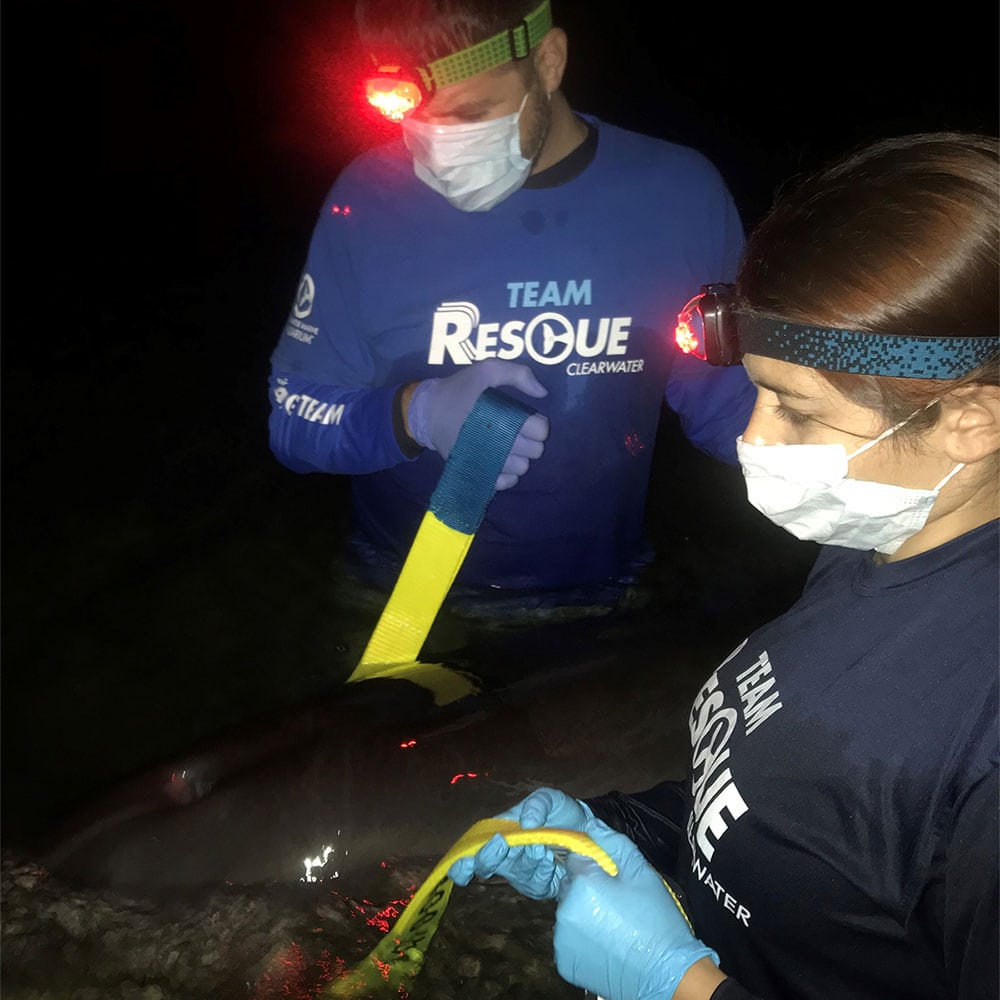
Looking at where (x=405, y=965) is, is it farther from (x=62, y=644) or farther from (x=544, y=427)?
(x=62, y=644)

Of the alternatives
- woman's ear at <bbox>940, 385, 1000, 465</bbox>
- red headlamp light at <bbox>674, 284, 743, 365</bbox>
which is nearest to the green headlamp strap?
red headlamp light at <bbox>674, 284, 743, 365</bbox>

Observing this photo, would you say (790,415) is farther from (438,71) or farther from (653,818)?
(438,71)

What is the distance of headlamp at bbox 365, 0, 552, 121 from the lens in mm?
2113

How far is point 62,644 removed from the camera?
3006 mm

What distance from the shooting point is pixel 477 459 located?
7.47 ft

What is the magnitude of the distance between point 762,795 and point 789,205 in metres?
0.74

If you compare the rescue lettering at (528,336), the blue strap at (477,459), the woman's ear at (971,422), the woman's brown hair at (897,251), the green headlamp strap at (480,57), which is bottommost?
the blue strap at (477,459)

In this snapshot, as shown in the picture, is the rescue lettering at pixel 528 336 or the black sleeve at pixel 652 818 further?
the rescue lettering at pixel 528 336

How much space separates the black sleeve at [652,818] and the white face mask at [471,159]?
55.8 inches

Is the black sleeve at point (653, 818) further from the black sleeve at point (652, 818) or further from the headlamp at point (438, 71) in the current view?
the headlamp at point (438, 71)

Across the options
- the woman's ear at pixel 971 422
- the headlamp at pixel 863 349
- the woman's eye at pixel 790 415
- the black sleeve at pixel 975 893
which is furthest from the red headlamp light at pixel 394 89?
the black sleeve at pixel 975 893

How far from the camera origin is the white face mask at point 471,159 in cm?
222

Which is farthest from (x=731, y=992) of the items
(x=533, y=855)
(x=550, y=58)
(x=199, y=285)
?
(x=199, y=285)

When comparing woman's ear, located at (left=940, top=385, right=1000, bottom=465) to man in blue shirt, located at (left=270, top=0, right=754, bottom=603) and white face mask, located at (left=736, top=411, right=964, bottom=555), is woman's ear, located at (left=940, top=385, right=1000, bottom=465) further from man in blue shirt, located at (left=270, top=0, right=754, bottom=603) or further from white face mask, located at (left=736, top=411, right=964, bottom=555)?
man in blue shirt, located at (left=270, top=0, right=754, bottom=603)
